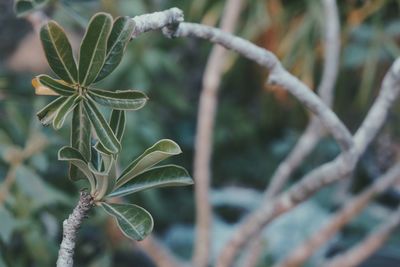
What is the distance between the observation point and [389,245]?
80.7 inches

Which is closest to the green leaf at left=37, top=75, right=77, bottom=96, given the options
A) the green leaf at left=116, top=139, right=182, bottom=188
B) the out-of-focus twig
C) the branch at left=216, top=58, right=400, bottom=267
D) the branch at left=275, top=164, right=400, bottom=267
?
the green leaf at left=116, top=139, right=182, bottom=188

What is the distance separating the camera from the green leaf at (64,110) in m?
0.66

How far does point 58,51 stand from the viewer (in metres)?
0.66

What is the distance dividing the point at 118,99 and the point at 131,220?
13cm

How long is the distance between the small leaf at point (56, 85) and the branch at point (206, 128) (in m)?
0.84

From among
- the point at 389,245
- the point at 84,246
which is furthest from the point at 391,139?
the point at 84,246

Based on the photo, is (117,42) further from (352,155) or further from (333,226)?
(333,226)

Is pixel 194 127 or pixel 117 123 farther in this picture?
pixel 194 127

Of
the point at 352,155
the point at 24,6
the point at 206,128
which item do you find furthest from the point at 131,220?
the point at 206,128

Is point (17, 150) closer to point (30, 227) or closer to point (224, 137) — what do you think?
point (30, 227)

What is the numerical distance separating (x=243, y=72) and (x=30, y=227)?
1382mm

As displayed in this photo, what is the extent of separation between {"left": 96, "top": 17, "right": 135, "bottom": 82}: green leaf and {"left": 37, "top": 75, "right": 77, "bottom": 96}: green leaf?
1.2 inches

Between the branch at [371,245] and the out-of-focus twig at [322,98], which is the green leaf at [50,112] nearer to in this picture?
the out-of-focus twig at [322,98]

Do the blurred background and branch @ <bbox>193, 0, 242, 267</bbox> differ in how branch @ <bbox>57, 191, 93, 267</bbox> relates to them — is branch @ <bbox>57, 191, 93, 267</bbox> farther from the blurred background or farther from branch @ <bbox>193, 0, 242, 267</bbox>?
branch @ <bbox>193, 0, 242, 267</bbox>
